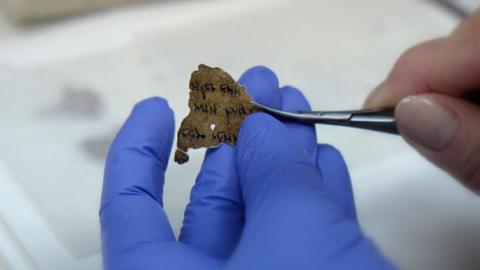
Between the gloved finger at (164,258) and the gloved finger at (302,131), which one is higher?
the gloved finger at (302,131)

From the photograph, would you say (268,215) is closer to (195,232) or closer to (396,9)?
(195,232)

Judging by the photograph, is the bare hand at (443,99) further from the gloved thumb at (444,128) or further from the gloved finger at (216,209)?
the gloved finger at (216,209)

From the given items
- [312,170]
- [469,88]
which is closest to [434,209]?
[469,88]

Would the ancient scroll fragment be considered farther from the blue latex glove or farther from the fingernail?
the fingernail

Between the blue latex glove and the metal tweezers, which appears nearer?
the blue latex glove

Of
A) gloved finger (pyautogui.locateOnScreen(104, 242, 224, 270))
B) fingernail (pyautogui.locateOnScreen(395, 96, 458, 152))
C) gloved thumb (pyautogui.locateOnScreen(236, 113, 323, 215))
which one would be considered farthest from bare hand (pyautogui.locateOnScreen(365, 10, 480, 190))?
gloved finger (pyautogui.locateOnScreen(104, 242, 224, 270))

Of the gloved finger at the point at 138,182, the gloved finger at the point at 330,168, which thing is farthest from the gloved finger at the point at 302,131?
the gloved finger at the point at 138,182

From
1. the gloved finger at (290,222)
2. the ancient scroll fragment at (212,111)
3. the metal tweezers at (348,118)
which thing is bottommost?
the gloved finger at (290,222)
